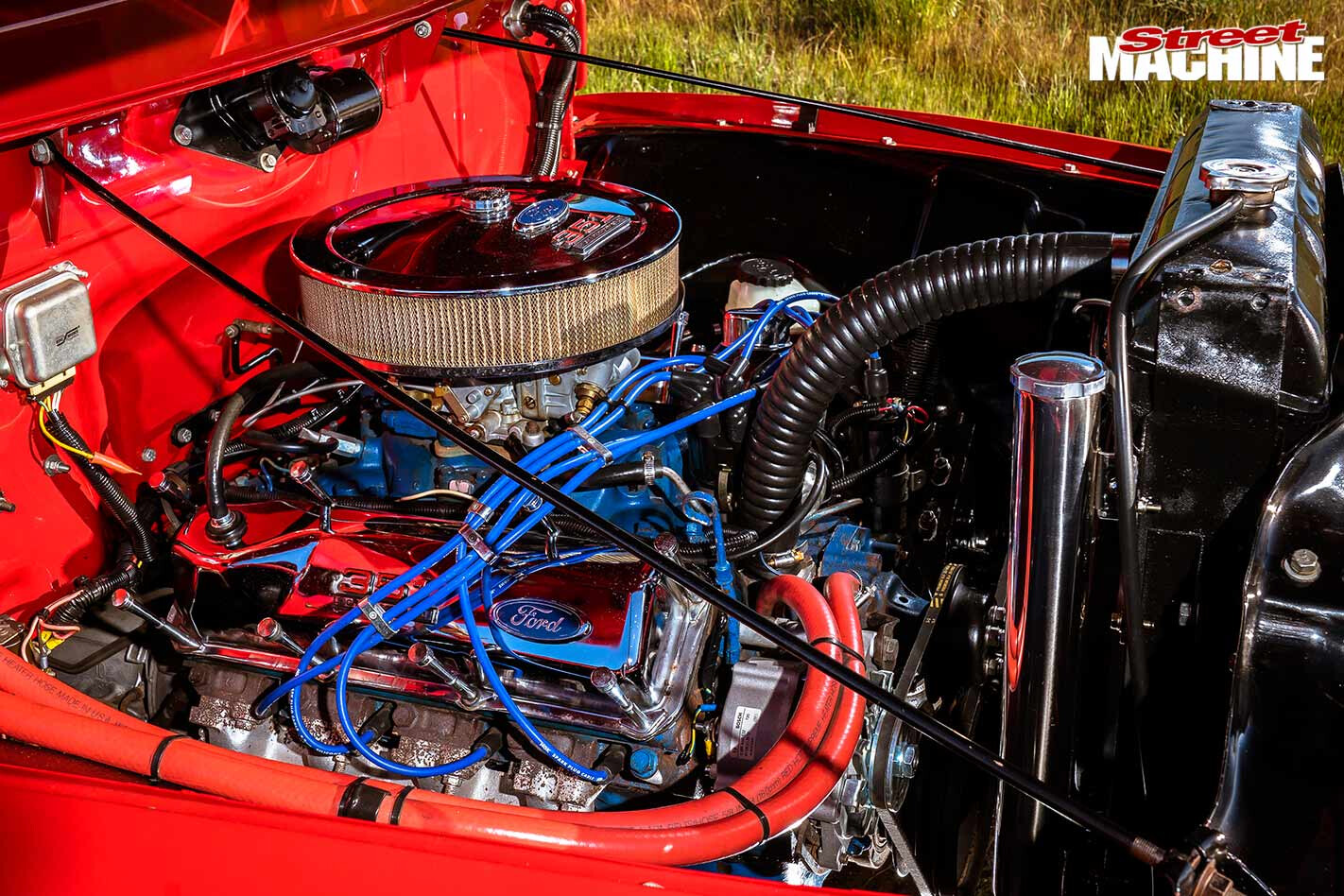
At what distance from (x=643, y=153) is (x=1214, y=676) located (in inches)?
61.4

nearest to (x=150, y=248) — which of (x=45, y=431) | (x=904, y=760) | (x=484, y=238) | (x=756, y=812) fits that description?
(x=45, y=431)

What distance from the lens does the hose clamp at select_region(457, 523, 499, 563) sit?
1.36 meters

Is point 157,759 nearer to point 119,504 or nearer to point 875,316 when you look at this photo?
point 119,504

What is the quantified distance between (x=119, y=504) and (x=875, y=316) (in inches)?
38.3

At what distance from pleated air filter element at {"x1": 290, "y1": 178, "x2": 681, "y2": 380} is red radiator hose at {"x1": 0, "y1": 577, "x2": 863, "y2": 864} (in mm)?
472

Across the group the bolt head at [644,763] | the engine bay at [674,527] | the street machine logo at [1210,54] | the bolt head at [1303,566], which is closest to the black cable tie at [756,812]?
the engine bay at [674,527]

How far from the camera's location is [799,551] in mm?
1587

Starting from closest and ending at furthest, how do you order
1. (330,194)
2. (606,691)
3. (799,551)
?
1. (606,691)
2. (799,551)
3. (330,194)

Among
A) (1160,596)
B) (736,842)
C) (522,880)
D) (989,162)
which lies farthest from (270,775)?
(989,162)

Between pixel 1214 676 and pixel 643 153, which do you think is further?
pixel 643 153

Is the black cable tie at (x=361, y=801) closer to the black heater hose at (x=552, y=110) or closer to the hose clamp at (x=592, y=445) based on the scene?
the hose clamp at (x=592, y=445)

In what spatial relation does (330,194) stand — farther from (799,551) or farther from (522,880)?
(522,880)

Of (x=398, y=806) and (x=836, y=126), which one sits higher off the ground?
(x=836, y=126)

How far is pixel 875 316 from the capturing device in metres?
1.41
